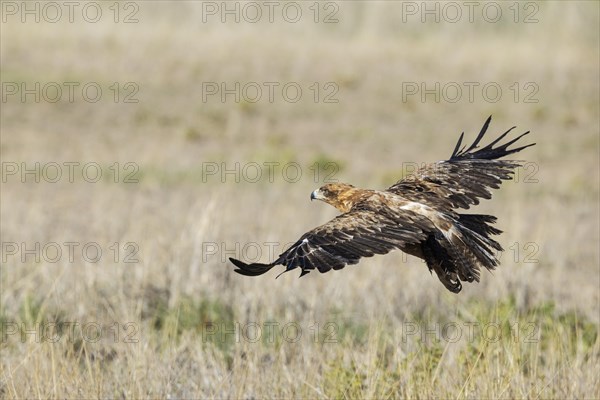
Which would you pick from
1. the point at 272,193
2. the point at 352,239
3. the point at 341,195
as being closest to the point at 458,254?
the point at 352,239

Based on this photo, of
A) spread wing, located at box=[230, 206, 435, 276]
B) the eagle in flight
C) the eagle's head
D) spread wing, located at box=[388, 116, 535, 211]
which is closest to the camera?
spread wing, located at box=[230, 206, 435, 276]

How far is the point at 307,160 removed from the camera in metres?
20.0

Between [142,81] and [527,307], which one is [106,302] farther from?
[142,81]

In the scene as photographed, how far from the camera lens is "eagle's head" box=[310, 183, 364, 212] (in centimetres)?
610

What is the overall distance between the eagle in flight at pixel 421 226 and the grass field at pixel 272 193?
2.38ft

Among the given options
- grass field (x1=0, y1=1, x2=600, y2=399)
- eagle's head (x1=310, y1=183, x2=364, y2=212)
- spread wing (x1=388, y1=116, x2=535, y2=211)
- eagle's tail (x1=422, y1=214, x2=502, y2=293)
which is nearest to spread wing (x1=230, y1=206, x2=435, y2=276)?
eagle's tail (x1=422, y1=214, x2=502, y2=293)

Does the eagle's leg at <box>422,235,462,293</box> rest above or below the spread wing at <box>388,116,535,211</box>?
below

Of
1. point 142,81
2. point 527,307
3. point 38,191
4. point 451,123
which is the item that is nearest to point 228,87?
point 142,81

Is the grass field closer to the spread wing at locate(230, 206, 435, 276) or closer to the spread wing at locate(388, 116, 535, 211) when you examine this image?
the spread wing at locate(388, 116, 535, 211)

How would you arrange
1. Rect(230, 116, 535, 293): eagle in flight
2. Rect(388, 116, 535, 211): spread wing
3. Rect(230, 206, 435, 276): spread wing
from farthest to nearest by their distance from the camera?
Rect(388, 116, 535, 211): spread wing, Rect(230, 116, 535, 293): eagle in flight, Rect(230, 206, 435, 276): spread wing

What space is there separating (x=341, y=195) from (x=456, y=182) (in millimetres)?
654

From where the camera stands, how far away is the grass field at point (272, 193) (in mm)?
6875

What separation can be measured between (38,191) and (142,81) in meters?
8.49

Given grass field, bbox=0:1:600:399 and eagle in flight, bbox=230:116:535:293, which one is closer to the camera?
eagle in flight, bbox=230:116:535:293
